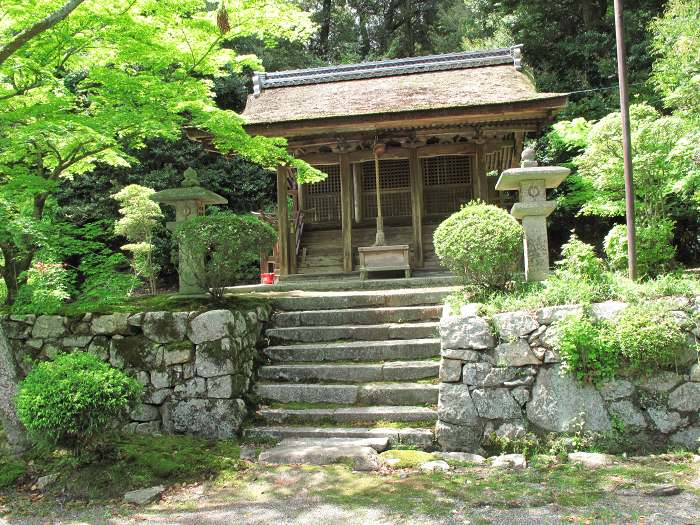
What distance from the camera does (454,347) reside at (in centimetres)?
491

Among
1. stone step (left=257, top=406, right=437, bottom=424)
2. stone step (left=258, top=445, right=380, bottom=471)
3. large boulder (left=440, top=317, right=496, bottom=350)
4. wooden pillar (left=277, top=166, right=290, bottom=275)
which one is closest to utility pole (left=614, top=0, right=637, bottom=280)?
large boulder (left=440, top=317, right=496, bottom=350)

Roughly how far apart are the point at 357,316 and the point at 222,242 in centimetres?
196

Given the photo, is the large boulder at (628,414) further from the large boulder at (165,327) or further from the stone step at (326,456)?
the large boulder at (165,327)

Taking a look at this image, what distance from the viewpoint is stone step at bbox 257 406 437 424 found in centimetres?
493

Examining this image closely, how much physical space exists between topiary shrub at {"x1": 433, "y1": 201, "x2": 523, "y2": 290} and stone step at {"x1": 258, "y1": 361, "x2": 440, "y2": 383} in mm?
1097

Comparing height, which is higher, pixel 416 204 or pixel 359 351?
pixel 416 204

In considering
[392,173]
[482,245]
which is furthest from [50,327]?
[392,173]

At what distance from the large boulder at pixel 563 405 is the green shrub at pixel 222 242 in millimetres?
3350

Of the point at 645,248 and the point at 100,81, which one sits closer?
the point at 100,81

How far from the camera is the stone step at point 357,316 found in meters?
6.31

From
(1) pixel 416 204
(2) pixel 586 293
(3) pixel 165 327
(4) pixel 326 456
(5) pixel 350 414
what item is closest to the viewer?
(4) pixel 326 456

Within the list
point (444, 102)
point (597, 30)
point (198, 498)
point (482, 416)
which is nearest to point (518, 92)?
point (444, 102)

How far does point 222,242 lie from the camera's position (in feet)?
18.4

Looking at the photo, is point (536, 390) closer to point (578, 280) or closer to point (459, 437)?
point (459, 437)
